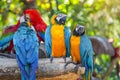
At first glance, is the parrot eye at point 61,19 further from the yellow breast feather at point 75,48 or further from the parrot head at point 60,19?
the yellow breast feather at point 75,48

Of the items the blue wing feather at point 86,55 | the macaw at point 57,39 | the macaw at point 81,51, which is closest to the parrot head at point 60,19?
the macaw at point 57,39

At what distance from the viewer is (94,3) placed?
6.51 meters

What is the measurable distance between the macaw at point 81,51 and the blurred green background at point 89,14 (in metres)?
2.07

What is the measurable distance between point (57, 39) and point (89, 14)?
359cm

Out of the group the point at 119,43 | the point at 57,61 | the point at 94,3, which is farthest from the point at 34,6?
the point at 119,43

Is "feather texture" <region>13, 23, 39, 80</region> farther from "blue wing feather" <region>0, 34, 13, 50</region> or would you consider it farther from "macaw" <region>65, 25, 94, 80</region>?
"blue wing feather" <region>0, 34, 13, 50</region>

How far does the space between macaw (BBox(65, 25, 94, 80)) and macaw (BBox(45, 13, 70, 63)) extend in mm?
115

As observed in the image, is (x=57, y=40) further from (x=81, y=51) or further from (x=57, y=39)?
(x=81, y=51)

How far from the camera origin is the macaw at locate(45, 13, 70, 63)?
294 centimetres

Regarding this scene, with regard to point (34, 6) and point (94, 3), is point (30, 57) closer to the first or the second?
point (34, 6)

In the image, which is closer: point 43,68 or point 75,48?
point 43,68

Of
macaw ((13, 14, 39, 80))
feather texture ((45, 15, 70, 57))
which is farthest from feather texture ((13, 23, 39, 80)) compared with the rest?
feather texture ((45, 15, 70, 57))

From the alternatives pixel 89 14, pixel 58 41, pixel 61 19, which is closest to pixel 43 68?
pixel 58 41

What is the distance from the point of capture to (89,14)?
6457mm
